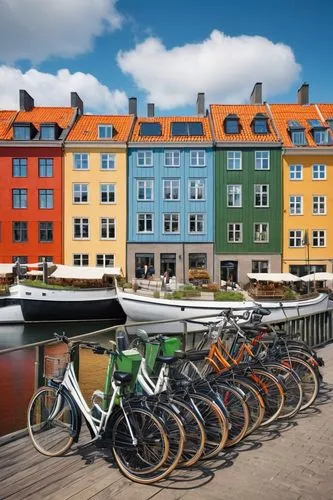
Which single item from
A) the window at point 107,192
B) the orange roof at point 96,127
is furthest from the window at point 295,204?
the window at point 107,192

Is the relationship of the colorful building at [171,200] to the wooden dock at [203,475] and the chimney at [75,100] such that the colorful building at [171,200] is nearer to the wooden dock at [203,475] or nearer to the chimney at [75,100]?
the chimney at [75,100]

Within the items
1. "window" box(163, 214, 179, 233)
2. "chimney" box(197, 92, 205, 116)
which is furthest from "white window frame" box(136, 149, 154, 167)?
"chimney" box(197, 92, 205, 116)

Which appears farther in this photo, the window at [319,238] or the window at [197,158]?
the window at [197,158]

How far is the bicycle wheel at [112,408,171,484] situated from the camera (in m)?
4.14

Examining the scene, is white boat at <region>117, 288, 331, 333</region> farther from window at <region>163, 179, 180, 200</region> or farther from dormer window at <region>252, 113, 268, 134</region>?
dormer window at <region>252, 113, 268, 134</region>

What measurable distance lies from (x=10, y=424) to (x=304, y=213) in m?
35.3

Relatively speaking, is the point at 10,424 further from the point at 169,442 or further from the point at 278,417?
the point at 278,417

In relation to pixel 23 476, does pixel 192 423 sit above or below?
above

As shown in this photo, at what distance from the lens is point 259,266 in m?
37.8

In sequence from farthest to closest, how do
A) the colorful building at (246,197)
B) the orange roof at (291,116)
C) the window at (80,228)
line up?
the orange roof at (291,116), the window at (80,228), the colorful building at (246,197)

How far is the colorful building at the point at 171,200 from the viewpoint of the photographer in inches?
1495

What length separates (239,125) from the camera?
3988 cm

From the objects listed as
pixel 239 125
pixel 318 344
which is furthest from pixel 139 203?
pixel 318 344

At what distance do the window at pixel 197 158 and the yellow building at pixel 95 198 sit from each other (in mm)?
5490
